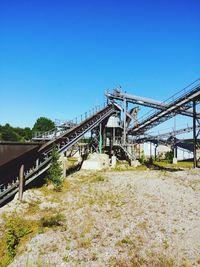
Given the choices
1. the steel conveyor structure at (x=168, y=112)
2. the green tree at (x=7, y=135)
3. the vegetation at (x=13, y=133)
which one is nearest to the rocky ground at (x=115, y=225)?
the steel conveyor structure at (x=168, y=112)

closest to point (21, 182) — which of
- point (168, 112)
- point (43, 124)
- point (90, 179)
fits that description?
point (90, 179)

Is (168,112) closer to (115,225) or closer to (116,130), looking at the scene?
(116,130)

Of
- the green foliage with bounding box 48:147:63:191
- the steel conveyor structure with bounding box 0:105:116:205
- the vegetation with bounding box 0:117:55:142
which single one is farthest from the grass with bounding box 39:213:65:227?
the vegetation with bounding box 0:117:55:142

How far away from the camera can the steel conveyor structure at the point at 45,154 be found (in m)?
15.2

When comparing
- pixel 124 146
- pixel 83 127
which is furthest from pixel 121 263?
pixel 124 146

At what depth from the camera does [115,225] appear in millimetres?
11500

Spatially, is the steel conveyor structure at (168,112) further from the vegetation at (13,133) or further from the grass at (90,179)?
the vegetation at (13,133)

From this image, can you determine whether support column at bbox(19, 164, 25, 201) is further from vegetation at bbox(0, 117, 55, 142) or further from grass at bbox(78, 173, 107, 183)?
vegetation at bbox(0, 117, 55, 142)

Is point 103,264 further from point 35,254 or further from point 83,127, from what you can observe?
point 83,127

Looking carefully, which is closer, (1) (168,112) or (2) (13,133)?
(1) (168,112)

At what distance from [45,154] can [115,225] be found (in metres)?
9.83

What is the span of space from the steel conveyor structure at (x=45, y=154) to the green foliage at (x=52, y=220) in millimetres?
3734

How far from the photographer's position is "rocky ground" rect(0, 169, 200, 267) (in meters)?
8.70

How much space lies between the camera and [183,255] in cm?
876
